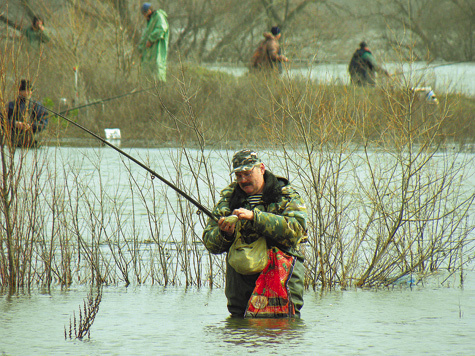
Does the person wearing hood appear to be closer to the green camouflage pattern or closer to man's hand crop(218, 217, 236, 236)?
the green camouflage pattern

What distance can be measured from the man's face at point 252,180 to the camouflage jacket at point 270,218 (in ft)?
0.15

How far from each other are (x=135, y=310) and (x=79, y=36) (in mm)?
12504

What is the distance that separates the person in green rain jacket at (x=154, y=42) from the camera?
53.1ft

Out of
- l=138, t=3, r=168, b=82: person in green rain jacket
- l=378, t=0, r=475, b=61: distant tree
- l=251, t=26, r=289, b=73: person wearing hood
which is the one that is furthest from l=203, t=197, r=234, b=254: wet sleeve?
l=378, t=0, r=475, b=61: distant tree

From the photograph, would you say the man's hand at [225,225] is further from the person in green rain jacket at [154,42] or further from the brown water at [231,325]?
the person in green rain jacket at [154,42]

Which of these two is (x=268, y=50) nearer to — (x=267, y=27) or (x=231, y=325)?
(x=231, y=325)

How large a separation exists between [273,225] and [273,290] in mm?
454

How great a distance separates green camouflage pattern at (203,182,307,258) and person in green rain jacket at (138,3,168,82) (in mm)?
11291

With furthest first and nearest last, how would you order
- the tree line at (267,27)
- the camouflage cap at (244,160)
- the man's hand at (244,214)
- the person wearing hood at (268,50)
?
the tree line at (267,27), the person wearing hood at (268,50), the camouflage cap at (244,160), the man's hand at (244,214)

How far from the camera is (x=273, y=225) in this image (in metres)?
4.41

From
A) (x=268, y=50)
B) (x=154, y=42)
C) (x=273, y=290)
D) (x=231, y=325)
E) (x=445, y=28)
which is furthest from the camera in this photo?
(x=445, y=28)

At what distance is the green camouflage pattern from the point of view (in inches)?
174

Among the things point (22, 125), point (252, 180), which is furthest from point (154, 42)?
point (252, 180)

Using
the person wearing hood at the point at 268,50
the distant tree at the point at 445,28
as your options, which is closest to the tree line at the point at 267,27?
the distant tree at the point at 445,28
